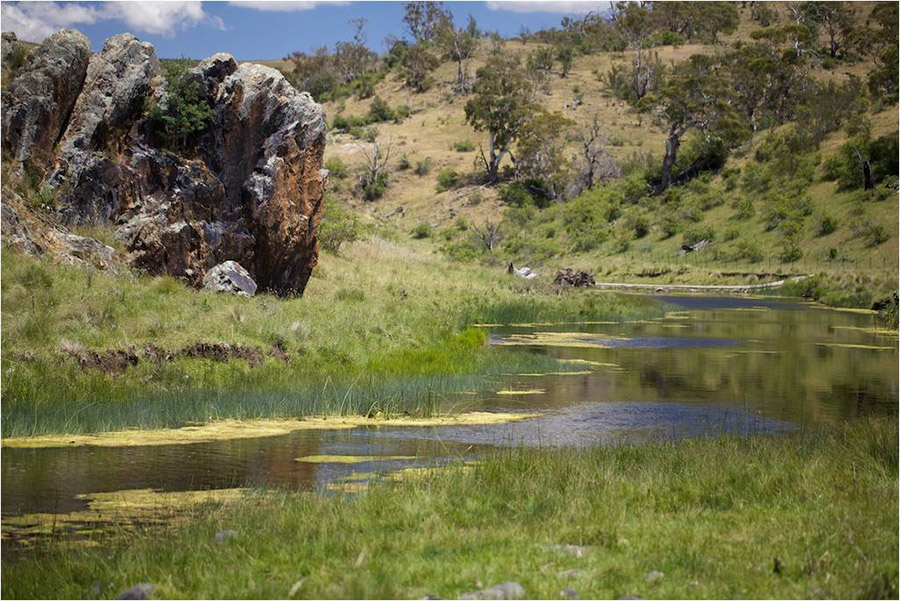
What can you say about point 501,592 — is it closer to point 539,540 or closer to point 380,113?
point 539,540

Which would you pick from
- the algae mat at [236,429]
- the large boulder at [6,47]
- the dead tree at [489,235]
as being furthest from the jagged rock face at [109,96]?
the dead tree at [489,235]

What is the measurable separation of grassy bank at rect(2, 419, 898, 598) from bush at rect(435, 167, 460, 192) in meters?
80.1

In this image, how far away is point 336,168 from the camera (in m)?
91.8

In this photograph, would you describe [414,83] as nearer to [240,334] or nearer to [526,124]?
[526,124]

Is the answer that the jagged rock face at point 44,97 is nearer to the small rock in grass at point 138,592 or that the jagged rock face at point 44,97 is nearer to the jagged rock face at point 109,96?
the jagged rock face at point 109,96

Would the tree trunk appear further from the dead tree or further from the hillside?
the dead tree

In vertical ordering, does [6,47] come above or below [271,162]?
above

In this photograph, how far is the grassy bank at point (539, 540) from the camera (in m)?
7.94

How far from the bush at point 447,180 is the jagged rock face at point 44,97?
64584 millimetres

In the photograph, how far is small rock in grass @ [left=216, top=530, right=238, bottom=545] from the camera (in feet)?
30.1

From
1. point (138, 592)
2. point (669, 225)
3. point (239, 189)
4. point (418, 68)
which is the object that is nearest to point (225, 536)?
point (138, 592)

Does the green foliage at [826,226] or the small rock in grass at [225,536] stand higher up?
the green foliage at [826,226]

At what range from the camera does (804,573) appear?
8070mm

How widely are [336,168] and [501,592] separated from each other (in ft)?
281
